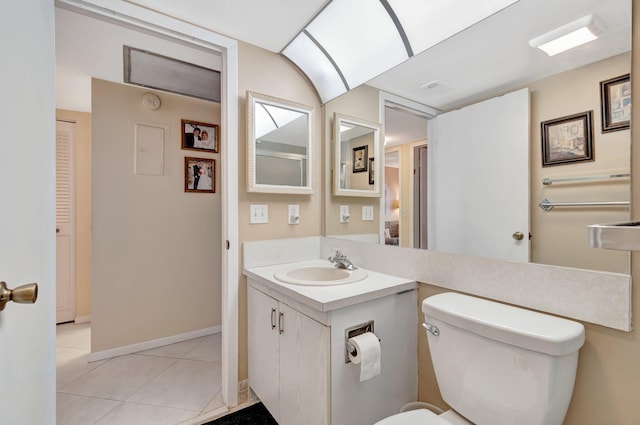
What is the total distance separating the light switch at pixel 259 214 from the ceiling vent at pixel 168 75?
118 cm

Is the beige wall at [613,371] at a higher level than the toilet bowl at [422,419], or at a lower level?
higher

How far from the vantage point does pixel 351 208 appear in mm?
1920

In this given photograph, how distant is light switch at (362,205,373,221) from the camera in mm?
1785

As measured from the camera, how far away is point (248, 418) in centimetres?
155

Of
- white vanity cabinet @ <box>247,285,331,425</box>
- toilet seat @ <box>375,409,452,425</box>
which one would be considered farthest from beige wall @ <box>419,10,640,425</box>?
white vanity cabinet @ <box>247,285,331,425</box>

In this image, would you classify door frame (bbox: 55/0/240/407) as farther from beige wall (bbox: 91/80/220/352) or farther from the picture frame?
the picture frame

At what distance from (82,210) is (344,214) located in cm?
282

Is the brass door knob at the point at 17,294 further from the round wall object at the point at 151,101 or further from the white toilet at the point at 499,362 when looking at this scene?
the round wall object at the point at 151,101

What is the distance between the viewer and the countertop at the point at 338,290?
1.12m

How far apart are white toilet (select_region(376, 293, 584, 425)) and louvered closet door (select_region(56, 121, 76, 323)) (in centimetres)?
343

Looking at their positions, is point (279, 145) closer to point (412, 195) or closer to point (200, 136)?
point (412, 195)

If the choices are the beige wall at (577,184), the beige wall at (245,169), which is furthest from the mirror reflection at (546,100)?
the beige wall at (245,169)

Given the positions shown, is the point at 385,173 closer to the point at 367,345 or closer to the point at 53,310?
the point at 367,345

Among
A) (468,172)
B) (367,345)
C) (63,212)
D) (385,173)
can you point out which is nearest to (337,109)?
(385,173)
